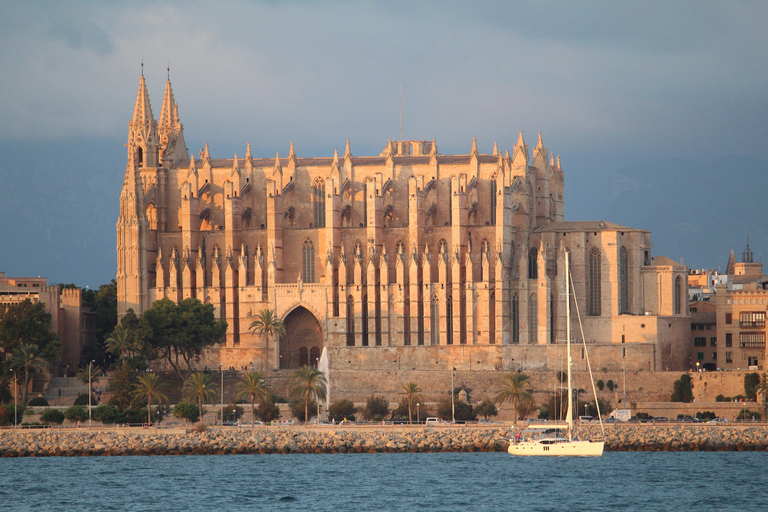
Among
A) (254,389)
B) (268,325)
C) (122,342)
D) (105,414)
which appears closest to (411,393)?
(254,389)

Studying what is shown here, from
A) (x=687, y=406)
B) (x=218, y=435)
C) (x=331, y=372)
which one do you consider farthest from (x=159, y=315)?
(x=687, y=406)

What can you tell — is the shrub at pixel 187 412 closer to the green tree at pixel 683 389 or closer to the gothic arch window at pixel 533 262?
the gothic arch window at pixel 533 262

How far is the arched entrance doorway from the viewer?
368ft

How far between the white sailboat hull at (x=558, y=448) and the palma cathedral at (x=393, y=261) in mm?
23678

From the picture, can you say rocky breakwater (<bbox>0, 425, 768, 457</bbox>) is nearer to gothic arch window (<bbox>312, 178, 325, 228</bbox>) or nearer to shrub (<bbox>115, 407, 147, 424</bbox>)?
shrub (<bbox>115, 407, 147, 424</bbox>)

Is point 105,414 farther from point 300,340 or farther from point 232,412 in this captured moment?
point 300,340

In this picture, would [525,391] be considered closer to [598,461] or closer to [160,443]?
[598,461]

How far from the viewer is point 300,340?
11288cm

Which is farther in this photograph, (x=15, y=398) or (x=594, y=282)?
(x=594, y=282)

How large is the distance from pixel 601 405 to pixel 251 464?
1018 inches

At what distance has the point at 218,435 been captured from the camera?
286ft

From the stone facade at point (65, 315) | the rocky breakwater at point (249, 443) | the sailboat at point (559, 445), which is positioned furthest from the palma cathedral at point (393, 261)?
the sailboat at point (559, 445)

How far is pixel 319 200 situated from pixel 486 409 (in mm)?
26722

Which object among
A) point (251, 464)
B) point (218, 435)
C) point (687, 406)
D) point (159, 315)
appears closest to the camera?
point (251, 464)
